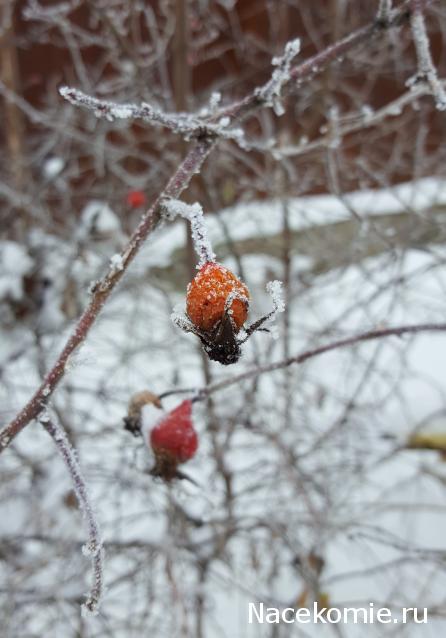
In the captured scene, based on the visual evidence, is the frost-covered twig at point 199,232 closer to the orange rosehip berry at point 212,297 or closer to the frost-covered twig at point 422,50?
the orange rosehip berry at point 212,297

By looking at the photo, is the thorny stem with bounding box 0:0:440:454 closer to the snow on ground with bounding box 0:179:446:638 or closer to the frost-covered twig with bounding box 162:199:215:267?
the frost-covered twig with bounding box 162:199:215:267

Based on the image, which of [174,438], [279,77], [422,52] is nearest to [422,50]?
[422,52]

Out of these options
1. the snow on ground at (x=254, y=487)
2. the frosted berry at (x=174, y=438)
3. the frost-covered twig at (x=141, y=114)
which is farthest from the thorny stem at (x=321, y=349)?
the frost-covered twig at (x=141, y=114)

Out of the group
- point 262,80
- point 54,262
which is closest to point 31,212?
point 54,262

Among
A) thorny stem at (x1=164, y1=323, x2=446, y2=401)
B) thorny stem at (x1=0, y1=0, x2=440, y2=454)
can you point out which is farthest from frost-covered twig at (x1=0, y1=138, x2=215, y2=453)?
thorny stem at (x1=164, y1=323, x2=446, y2=401)

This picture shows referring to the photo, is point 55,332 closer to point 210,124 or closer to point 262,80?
point 210,124

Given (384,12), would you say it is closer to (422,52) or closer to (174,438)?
(422,52)

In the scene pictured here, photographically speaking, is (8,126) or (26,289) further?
(8,126)

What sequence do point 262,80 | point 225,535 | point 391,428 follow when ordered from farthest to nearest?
point 262,80 < point 391,428 < point 225,535
